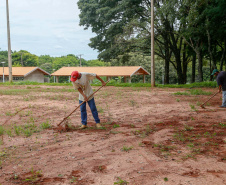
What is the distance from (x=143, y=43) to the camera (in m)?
27.1

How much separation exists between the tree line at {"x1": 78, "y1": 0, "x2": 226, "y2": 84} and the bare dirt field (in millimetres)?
13364

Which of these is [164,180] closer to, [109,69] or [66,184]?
[66,184]

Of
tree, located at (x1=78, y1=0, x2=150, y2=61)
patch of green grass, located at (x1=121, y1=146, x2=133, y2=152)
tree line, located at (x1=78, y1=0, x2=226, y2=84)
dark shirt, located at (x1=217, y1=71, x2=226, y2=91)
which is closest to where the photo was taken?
patch of green grass, located at (x1=121, y1=146, x2=133, y2=152)

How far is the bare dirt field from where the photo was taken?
374cm

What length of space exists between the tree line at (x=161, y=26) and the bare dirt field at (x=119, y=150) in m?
13.4

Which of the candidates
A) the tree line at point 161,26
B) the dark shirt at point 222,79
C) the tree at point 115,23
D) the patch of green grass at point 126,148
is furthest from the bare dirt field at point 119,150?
the tree at point 115,23

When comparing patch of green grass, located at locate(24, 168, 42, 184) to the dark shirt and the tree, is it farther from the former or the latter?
the tree

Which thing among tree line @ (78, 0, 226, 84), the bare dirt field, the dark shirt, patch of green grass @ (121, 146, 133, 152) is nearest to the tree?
tree line @ (78, 0, 226, 84)

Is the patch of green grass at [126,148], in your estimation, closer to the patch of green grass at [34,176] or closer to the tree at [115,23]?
the patch of green grass at [34,176]

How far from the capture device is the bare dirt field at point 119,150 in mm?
3740

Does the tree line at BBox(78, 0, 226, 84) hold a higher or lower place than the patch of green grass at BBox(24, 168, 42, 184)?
higher

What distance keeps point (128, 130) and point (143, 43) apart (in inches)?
855

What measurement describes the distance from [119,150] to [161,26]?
67.6 ft

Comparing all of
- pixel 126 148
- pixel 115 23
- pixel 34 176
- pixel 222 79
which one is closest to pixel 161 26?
pixel 115 23
